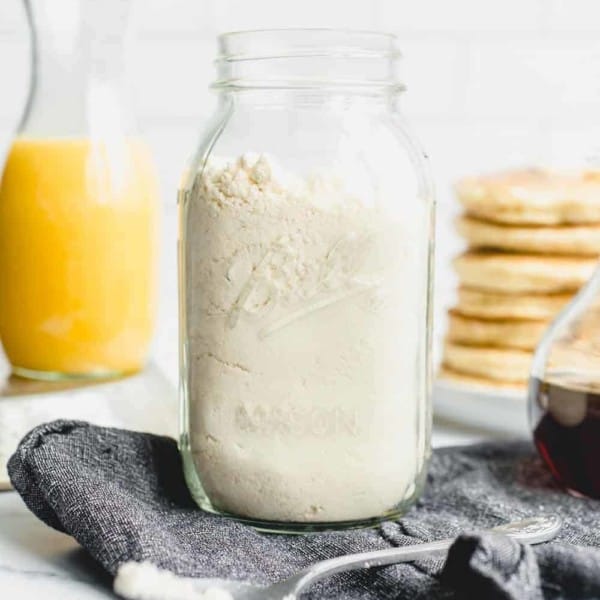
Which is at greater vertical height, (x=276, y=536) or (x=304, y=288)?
(x=304, y=288)

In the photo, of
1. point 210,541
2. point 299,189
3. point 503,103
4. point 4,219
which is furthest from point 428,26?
point 210,541

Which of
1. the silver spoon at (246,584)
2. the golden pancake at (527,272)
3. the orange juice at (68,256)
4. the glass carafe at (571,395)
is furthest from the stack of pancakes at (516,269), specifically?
the silver spoon at (246,584)

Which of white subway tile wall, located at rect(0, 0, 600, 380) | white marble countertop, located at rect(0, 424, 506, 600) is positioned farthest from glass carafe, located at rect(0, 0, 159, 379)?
white subway tile wall, located at rect(0, 0, 600, 380)

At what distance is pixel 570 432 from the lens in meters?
0.97

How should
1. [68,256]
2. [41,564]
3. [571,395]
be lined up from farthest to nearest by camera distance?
[68,256] → [571,395] → [41,564]

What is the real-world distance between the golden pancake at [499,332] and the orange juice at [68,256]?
16.0 inches

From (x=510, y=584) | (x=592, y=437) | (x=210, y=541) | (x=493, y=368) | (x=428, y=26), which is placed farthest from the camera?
(x=428, y=26)

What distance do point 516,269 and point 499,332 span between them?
79 millimetres

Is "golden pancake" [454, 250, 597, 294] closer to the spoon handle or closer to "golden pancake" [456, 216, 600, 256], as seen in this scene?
"golden pancake" [456, 216, 600, 256]

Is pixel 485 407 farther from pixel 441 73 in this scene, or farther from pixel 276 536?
pixel 441 73

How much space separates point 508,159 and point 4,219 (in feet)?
4.30

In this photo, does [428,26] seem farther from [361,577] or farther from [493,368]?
[361,577]

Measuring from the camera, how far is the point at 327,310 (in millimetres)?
802

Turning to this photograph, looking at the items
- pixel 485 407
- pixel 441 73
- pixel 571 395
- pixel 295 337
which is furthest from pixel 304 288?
pixel 441 73
